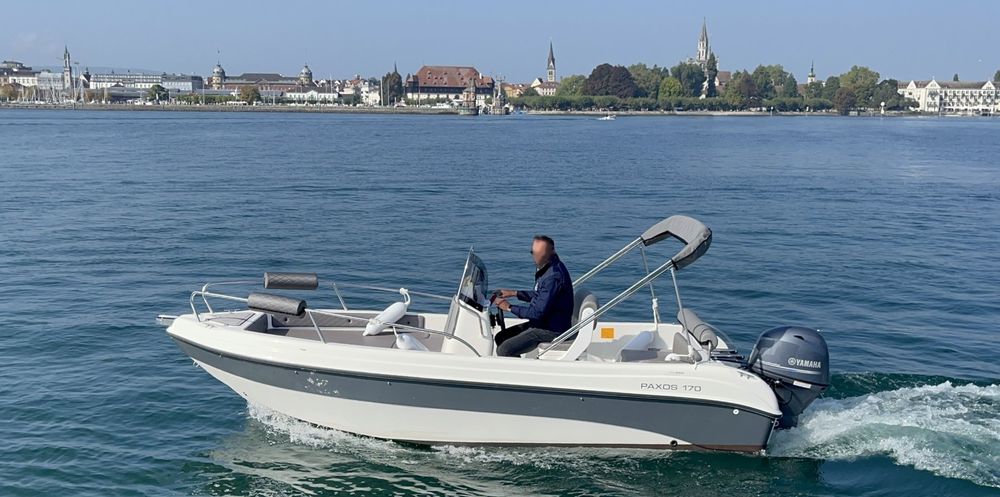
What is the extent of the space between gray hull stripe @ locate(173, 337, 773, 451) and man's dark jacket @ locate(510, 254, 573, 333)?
0.89 metres

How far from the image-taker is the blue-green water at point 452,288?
872cm

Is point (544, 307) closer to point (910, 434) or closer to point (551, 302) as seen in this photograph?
point (551, 302)

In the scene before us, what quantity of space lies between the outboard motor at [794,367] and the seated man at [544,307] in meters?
1.82

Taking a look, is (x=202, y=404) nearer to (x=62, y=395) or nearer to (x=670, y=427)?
(x=62, y=395)

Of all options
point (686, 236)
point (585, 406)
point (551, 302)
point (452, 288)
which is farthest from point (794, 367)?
point (452, 288)

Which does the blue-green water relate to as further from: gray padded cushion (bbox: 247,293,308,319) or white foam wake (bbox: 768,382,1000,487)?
gray padded cushion (bbox: 247,293,308,319)

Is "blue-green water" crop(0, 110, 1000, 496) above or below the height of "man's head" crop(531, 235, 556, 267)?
below

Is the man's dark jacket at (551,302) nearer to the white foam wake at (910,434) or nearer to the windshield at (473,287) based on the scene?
the windshield at (473,287)

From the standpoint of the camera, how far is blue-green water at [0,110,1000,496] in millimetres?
8719

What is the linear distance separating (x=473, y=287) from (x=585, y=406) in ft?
5.27

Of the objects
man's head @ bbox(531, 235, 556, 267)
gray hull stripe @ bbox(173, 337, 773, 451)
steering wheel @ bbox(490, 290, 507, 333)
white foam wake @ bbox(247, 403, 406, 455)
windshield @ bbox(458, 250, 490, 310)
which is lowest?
white foam wake @ bbox(247, 403, 406, 455)

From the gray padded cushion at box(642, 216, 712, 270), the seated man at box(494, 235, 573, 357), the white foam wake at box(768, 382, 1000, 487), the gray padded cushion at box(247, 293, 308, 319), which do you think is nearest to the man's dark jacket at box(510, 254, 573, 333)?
the seated man at box(494, 235, 573, 357)

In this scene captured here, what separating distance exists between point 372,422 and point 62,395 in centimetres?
430

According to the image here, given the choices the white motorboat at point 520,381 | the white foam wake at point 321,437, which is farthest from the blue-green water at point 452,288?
the white motorboat at point 520,381
